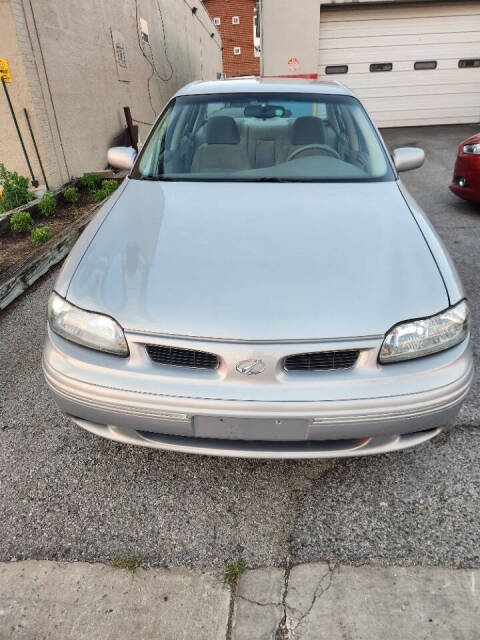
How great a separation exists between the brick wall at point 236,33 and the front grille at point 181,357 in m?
40.0

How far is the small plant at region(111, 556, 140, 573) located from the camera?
1533mm

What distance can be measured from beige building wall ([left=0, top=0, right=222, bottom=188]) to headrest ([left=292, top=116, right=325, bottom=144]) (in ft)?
12.3

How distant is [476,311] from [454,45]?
8.95 metres

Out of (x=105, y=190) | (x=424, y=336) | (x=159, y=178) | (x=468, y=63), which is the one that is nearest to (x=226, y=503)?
(x=424, y=336)

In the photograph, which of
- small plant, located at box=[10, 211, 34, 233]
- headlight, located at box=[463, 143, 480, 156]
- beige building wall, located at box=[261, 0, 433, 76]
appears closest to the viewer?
small plant, located at box=[10, 211, 34, 233]

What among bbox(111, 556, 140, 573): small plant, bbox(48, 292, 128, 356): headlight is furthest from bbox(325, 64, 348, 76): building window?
bbox(111, 556, 140, 573): small plant

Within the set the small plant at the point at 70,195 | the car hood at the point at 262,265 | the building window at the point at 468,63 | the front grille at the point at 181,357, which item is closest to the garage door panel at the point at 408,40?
the building window at the point at 468,63

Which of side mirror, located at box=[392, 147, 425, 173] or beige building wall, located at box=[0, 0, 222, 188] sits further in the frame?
beige building wall, located at box=[0, 0, 222, 188]

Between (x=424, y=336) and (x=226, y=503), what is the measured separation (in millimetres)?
1014

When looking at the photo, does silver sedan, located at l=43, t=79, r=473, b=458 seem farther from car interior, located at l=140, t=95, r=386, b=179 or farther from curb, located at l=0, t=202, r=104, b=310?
curb, located at l=0, t=202, r=104, b=310

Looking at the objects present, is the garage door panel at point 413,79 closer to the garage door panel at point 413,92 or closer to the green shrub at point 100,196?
the garage door panel at point 413,92

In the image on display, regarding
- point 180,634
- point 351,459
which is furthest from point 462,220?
point 180,634

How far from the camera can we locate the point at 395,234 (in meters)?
1.87

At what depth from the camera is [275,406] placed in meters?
1.41
